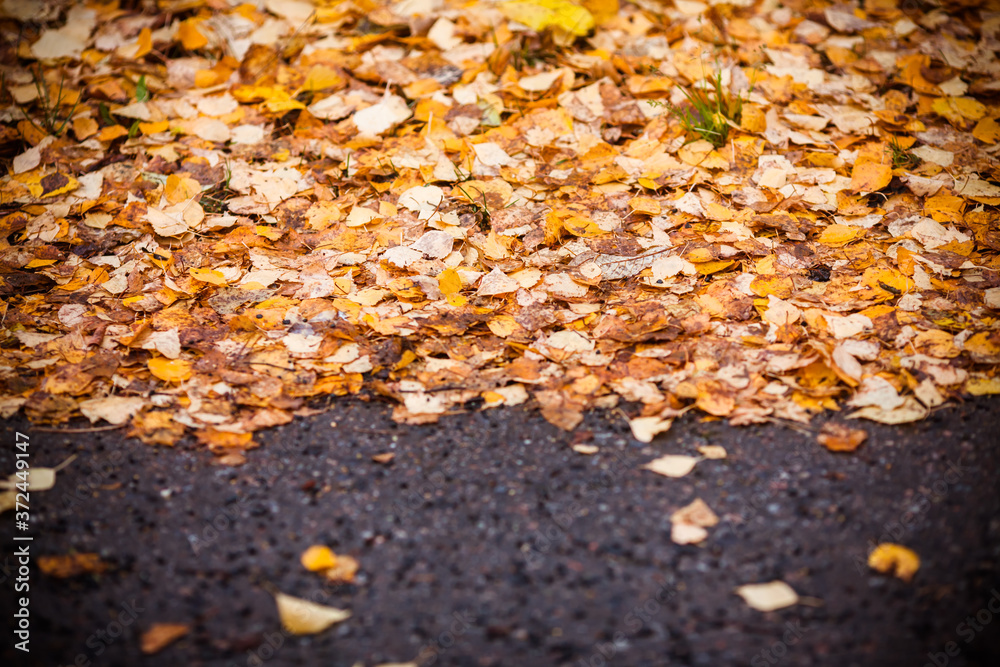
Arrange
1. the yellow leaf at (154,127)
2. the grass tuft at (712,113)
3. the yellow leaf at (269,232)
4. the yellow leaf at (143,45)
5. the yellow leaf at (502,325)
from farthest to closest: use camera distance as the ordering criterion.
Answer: the yellow leaf at (143,45) < the yellow leaf at (154,127) < the grass tuft at (712,113) < the yellow leaf at (269,232) < the yellow leaf at (502,325)

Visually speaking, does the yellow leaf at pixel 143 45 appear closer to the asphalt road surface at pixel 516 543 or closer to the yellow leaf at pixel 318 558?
the asphalt road surface at pixel 516 543

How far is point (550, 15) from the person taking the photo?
2.94 metres

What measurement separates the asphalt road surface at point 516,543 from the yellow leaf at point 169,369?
0.20 metres

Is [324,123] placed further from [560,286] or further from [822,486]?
[822,486]

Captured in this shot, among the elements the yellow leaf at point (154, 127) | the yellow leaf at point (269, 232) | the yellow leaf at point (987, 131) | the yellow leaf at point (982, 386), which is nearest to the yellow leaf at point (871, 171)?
the yellow leaf at point (987, 131)

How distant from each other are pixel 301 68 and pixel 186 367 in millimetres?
1583

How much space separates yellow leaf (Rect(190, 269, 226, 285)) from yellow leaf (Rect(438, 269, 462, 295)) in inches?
25.3

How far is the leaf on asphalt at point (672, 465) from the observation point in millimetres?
1511

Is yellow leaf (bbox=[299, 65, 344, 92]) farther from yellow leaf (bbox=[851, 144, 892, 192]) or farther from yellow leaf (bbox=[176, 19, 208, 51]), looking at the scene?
yellow leaf (bbox=[851, 144, 892, 192])

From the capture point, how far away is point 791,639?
1.20m

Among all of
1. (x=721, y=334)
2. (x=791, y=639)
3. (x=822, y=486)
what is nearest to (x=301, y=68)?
(x=721, y=334)

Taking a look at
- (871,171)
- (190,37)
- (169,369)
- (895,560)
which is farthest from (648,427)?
(190,37)

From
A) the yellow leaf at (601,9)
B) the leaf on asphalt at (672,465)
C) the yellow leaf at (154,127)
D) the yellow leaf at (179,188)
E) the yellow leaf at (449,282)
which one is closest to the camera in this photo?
the leaf on asphalt at (672,465)

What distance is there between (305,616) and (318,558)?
0.40ft
